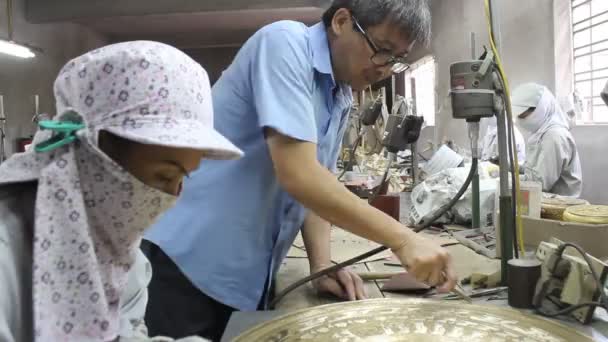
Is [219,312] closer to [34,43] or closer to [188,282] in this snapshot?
[188,282]

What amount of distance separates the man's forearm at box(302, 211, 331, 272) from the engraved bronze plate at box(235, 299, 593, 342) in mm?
324

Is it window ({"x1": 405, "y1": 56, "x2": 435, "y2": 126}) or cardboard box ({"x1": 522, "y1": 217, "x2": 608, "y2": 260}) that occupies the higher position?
window ({"x1": 405, "y1": 56, "x2": 435, "y2": 126})

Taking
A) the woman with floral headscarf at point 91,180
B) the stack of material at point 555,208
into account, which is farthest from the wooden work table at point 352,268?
the woman with floral headscarf at point 91,180

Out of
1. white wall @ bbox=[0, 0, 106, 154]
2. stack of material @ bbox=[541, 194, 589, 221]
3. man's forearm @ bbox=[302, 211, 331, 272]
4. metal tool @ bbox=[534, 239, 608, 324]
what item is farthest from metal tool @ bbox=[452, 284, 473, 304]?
white wall @ bbox=[0, 0, 106, 154]

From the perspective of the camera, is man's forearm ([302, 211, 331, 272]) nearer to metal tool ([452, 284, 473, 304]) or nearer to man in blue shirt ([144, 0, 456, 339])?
man in blue shirt ([144, 0, 456, 339])

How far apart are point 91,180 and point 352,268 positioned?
930mm

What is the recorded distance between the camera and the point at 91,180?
2.23 feet

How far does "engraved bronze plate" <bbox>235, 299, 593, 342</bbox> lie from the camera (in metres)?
0.92

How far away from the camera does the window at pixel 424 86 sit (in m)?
7.05

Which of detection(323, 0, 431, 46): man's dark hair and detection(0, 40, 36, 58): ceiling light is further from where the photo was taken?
detection(0, 40, 36, 58): ceiling light

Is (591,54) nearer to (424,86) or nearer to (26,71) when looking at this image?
(424,86)

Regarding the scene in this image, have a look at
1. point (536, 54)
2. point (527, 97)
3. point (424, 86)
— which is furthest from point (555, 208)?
point (424, 86)

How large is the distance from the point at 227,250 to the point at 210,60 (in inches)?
414

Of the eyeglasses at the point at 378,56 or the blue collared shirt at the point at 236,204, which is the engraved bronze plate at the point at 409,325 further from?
the eyeglasses at the point at 378,56
